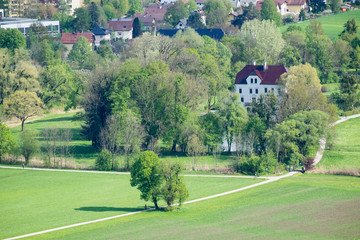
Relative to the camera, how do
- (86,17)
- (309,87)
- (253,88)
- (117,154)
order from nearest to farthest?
1. (117,154)
2. (309,87)
3. (253,88)
4. (86,17)

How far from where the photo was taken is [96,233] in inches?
2313

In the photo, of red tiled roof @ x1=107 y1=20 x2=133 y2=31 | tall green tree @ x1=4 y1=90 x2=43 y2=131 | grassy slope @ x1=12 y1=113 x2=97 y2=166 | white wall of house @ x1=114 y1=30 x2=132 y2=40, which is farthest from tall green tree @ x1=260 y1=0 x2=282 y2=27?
tall green tree @ x1=4 y1=90 x2=43 y2=131

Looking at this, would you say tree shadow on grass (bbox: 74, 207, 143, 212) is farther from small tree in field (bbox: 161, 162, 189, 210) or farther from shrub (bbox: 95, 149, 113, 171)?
shrub (bbox: 95, 149, 113, 171)

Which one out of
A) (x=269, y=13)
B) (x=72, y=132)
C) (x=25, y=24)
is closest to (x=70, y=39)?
(x=25, y=24)

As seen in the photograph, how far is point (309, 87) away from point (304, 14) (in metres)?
94.7

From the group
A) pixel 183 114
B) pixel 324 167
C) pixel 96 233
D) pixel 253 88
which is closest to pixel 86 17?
pixel 253 88

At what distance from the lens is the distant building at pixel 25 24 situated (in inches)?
6511

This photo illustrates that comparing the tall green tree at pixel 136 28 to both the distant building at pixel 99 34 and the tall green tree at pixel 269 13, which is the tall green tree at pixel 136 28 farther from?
the tall green tree at pixel 269 13

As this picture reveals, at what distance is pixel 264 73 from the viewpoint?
109375mm

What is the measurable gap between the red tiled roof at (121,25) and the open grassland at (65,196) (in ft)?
348

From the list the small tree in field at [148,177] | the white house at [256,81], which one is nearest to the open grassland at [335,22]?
the white house at [256,81]

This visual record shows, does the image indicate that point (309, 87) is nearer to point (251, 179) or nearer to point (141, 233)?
point (251, 179)

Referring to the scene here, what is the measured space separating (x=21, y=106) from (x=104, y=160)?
25635 millimetres

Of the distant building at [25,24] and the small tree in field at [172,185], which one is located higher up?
the distant building at [25,24]
